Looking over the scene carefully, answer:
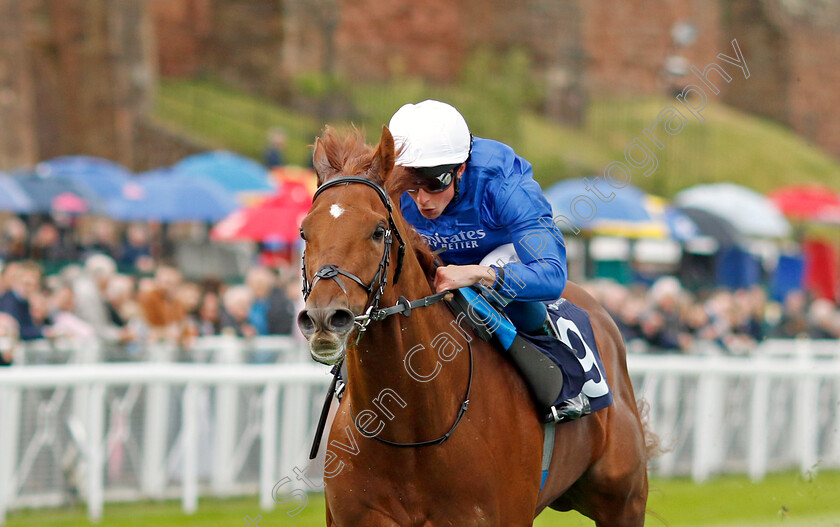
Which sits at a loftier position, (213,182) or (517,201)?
(517,201)

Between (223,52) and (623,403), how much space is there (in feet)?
72.7

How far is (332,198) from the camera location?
395 cm

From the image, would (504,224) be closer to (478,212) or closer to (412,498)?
(478,212)

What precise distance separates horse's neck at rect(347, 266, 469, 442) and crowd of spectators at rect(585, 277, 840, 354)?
26.0 feet

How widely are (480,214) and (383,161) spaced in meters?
0.68

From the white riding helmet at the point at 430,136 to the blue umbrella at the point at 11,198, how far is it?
865 centimetres

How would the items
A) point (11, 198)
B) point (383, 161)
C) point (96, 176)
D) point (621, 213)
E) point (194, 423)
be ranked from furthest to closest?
point (96, 176) < point (621, 213) < point (11, 198) < point (194, 423) < point (383, 161)

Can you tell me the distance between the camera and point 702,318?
14328 millimetres

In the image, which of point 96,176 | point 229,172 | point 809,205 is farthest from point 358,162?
point 809,205

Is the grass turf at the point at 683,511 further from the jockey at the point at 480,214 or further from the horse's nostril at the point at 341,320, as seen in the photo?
the horse's nostril at the point at 341,320

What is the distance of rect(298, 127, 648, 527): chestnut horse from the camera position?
152 inches

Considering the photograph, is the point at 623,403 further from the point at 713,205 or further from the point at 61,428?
the point at 713,205

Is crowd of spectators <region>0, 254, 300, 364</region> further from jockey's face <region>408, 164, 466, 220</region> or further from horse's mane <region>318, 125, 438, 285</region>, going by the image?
horse's mane <region>318, 125, 438, 285</region>

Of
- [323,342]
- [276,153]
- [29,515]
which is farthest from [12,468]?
[276,153]
